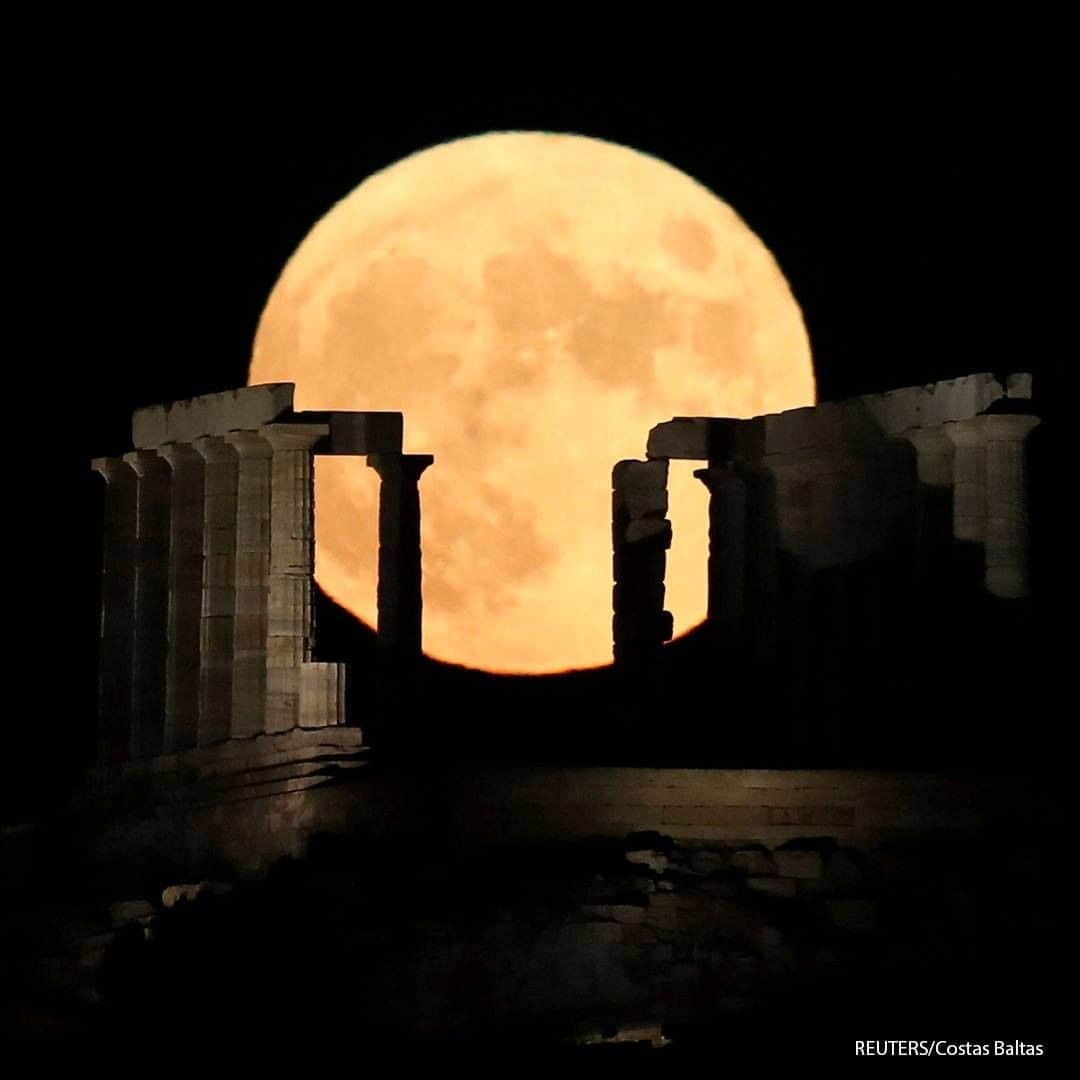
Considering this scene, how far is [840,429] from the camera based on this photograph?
292 ft

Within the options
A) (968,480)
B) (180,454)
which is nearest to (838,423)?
(968,480)

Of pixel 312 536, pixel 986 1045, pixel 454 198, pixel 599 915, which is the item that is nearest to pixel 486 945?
pixel 599 915

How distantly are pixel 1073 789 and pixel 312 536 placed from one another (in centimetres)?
1620

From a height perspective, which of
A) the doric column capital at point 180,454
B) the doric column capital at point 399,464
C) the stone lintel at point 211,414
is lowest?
the doric column capital at point 399,464

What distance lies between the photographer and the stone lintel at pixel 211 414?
88562mm

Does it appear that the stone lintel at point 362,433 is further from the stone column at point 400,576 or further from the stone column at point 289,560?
the stone column at point 400,576

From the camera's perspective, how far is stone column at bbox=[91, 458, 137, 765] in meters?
94.7

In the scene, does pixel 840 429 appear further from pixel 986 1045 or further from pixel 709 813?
pixel 986 1045

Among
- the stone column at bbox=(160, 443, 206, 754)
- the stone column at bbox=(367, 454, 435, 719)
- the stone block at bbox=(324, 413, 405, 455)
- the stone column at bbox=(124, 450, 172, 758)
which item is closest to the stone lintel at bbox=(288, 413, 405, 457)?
the stone block at bbox=(324, 413, 405, 455)

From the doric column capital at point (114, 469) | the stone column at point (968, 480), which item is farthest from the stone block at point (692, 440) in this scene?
the doric column capital at point (114, 469)

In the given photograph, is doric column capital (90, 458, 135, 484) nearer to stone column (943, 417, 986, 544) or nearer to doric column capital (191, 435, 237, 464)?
doric column capital (191, 435, 237, 464)

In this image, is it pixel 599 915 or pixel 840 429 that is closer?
pixel 599 915

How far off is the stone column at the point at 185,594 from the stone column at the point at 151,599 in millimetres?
1202

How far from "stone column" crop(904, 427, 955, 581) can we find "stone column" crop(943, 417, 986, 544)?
393mm
